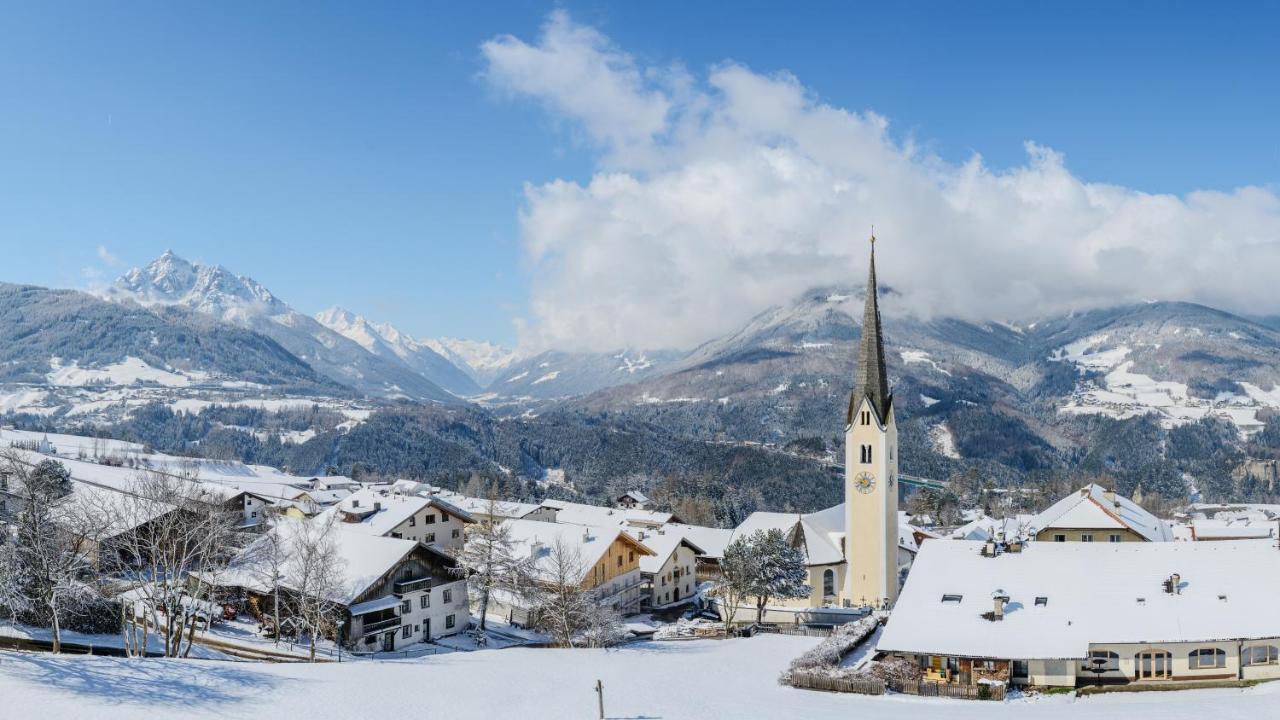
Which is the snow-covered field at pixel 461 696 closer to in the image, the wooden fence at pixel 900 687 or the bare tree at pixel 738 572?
the wooden fence at pixel 900 687

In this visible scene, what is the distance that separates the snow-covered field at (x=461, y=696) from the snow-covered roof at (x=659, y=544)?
36024mm

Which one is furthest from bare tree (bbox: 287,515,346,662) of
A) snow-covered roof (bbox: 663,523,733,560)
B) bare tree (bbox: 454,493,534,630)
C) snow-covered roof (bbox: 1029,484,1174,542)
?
snow-covered roof (bbox: 1029,484,1174,542)

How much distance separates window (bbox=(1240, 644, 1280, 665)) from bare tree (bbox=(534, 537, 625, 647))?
3163 cm

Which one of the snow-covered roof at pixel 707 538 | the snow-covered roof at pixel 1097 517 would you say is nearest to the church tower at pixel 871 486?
the snow-covered roof at pixel 1097 517

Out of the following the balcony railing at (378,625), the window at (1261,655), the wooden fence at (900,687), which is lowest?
the balcony railing at (378,625)

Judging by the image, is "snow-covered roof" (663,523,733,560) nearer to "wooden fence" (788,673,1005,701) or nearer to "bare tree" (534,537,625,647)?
"bare tree" (534,537,625,647)

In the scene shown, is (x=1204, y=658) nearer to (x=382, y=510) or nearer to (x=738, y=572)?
(x=738, y=572)

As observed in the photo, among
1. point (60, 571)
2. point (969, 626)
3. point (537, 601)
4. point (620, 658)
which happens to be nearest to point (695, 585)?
point (537, 601)

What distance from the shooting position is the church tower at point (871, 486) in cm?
7312

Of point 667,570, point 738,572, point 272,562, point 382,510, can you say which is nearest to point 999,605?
point 738,572

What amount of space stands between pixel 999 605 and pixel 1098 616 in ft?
13.6

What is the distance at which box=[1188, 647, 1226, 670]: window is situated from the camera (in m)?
38.1

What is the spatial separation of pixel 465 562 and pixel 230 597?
48.0ft

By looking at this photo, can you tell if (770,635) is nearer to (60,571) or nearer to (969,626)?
(969,626)
